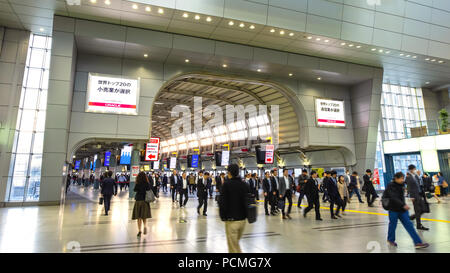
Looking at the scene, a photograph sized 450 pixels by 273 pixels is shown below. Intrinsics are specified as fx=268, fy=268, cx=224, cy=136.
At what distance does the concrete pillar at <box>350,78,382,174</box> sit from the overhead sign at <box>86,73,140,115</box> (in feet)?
53.9

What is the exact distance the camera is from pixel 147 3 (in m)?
12.0

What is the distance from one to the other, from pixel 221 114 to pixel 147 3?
2740cm

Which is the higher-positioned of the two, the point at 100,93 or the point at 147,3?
the point at 147,3

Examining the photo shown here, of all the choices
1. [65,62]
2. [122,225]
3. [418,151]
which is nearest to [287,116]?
[418,151]

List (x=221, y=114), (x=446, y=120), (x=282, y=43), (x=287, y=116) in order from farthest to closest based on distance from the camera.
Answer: (x=221, y=114)
(x=287, y=116)
(x=446, y=120)
(x=282, y=43)

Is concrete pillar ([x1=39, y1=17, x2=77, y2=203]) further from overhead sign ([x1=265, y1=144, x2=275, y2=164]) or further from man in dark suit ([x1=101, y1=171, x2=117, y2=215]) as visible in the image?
overhead sign ([x1=265, y1=144, x2=275, y2=164])

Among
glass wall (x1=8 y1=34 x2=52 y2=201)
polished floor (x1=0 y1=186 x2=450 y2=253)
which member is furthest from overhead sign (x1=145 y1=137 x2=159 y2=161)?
polished floor (x1=0 y1=186 x2=450 y2=253)

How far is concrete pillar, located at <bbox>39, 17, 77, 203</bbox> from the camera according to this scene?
12.9m

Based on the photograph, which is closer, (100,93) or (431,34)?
(100,93)

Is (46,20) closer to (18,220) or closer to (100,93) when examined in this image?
(100,93)

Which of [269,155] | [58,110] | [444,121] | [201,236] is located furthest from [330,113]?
[58,110]

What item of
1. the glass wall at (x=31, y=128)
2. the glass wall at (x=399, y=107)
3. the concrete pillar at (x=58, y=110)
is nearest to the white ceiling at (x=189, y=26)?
the concrete pillar at (x=58, y=110)

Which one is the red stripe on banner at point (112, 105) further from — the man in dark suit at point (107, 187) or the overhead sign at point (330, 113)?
the overhead sign at point (330, 113)
